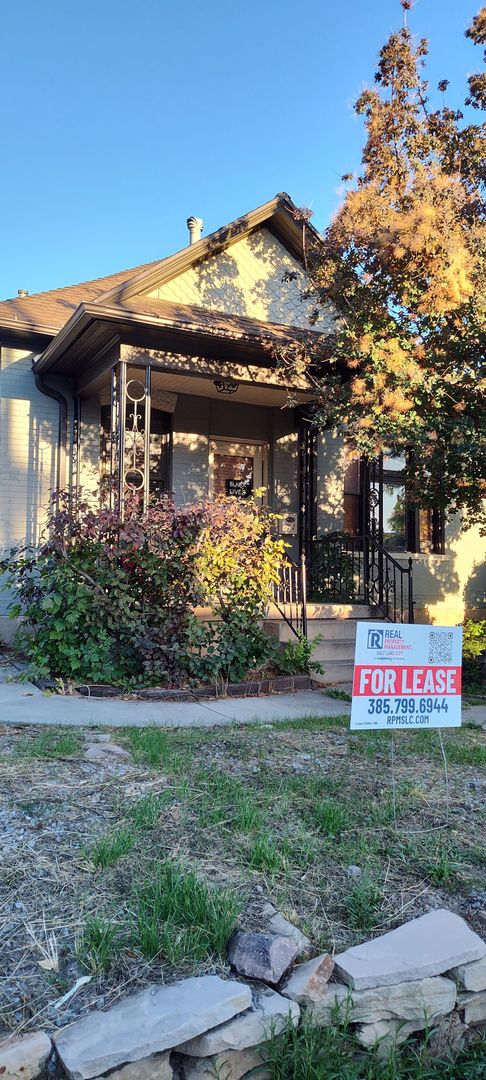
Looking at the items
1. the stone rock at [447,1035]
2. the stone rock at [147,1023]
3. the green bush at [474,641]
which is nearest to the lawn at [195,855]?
the stone rock at [147,1023]

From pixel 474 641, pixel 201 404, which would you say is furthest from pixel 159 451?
pixel 474 641

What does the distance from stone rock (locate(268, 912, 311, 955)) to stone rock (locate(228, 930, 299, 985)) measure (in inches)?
2.7

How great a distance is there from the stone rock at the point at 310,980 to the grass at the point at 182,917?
256 millimetres

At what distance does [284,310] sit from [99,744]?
8.07 metres

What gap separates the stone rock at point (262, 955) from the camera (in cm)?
237

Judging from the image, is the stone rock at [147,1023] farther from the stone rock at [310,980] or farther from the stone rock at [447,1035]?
the stone rock at [447,1035]

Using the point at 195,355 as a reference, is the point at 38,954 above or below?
below

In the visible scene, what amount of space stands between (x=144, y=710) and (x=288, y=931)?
3.95 metres

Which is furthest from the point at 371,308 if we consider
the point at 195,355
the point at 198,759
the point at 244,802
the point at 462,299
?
the point at 244,802

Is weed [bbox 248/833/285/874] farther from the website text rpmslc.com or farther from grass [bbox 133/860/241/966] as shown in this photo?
the website text rpmslc.com

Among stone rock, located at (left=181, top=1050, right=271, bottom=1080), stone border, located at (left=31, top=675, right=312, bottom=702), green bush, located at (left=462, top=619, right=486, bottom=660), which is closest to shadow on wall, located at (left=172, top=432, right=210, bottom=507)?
stone border, located at (left=31, top=675, right=312, bottom=702)

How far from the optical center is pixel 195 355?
923cm

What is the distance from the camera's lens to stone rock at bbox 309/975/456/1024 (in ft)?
7.66

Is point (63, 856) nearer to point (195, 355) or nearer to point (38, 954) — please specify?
point (38, 954)
